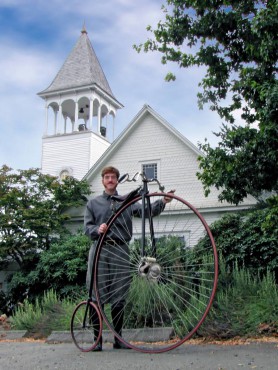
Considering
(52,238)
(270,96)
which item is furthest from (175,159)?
(270,96)

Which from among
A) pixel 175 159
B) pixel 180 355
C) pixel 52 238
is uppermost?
pixel 175 159

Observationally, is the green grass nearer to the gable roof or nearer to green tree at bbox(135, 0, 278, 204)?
green tree at bbox(135, 0, 278, 204)

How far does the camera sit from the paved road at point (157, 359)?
329cm

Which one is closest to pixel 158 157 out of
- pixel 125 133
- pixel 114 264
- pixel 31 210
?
pixel 125 133

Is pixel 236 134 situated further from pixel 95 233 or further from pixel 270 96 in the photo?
pixel 95 233

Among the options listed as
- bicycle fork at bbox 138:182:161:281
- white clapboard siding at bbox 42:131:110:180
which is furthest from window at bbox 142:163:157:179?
bicycle fork at bbox 138:182:161:281

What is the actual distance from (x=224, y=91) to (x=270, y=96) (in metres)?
3.56

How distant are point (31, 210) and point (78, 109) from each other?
452 inches

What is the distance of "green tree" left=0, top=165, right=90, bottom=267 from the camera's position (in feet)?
54.9

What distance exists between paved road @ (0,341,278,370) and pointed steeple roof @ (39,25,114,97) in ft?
74.9

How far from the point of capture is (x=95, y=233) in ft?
14.2

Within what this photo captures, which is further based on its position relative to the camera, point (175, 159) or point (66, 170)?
point (66, 170)

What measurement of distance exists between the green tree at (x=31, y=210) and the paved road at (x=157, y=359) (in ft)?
41.2

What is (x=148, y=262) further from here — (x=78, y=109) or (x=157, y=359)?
(x=78, y=109)
